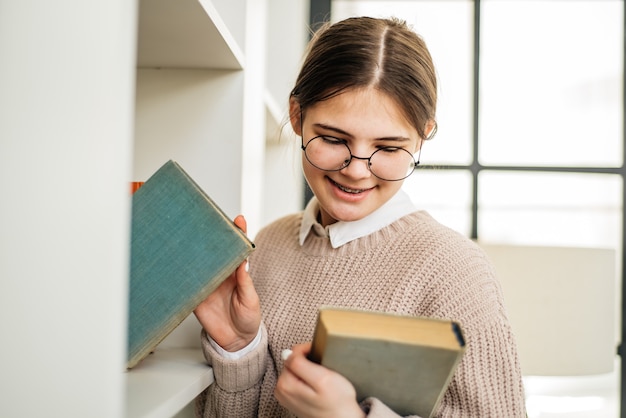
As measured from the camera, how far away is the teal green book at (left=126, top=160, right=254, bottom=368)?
0.67 metres

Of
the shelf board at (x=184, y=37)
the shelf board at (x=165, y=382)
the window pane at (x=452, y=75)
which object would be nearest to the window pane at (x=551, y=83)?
the window pane at (x=452, y=75)

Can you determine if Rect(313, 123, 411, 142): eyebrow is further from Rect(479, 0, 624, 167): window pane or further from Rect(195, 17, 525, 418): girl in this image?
Rect(479, 0, 624, 167): window pane

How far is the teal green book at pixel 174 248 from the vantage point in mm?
672

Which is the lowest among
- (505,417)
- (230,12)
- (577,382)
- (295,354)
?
(577,382)

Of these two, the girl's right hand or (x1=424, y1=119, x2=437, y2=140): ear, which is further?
(x1=424, y1=119, x2=437, y2=140): ear

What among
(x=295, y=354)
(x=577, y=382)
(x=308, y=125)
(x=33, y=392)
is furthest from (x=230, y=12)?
(x=577, y=382)

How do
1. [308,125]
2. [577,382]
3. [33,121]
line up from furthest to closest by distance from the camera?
[577,382], [308,125], [33,121]

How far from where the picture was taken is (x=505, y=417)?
0.81m

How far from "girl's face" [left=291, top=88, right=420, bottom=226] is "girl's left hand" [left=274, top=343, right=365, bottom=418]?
0.28 m

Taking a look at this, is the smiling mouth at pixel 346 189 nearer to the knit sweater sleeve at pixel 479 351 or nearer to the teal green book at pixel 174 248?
the knit sweater sleeve at pixel 479 351

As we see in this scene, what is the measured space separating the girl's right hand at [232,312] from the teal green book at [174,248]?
0.51 ft

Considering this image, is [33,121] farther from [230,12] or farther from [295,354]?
[230,12]

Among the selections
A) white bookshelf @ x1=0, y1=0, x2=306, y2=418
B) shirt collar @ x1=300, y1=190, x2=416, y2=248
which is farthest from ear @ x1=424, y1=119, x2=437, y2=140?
white bookshelf @ x1=0, y1=0, x2=306, y2=418

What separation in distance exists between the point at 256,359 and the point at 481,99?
1.35 m
